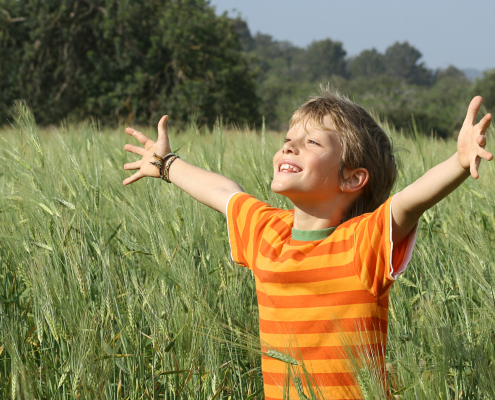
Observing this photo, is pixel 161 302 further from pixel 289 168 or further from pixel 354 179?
pixel 354 179

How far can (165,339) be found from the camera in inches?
45.5

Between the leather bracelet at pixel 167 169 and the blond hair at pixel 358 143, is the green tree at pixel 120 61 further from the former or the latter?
the blond hair at pixel 358 143

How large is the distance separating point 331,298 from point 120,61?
467 inches

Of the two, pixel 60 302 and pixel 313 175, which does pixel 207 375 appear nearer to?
pixel 60 302

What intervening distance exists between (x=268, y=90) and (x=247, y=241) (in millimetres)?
34330

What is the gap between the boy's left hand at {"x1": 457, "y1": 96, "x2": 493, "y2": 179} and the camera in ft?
2.69

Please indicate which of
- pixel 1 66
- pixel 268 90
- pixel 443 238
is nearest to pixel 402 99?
pixel 268 90

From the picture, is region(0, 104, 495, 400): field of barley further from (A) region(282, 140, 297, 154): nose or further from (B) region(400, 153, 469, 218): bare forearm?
(A) region(282, 140, 297, 154): nose

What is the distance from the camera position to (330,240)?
1150 millimetres

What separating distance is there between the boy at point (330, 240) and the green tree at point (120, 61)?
10143 mm

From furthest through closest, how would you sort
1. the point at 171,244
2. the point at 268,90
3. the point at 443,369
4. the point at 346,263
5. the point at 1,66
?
the point at 268,90 → the point at 1,66 → the point at 171,244 → the point at 346,263 → the point at 443,369

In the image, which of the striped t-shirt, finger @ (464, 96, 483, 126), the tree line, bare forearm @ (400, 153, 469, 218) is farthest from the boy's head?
the tree line

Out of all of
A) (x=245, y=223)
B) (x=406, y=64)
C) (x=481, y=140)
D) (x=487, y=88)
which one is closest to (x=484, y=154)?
(x=481, y=140)

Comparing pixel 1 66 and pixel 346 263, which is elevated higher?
pixel 1 66
